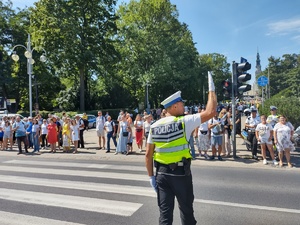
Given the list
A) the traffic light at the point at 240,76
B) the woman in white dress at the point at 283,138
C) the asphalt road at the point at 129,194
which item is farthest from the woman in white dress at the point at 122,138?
the woman in white dress at the point at 283,138

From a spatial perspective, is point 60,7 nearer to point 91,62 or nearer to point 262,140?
point 91,62

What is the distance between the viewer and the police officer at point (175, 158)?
3.17m

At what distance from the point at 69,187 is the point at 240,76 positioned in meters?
7.11

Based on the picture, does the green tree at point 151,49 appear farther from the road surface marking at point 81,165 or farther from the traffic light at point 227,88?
the road surface marking at point 81,165

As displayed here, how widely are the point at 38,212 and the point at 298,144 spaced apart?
10.7 m

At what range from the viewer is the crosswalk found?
5.12m

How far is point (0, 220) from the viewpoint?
4.77m

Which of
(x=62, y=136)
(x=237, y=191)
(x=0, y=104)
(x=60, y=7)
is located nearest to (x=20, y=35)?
(x=60, y=7)

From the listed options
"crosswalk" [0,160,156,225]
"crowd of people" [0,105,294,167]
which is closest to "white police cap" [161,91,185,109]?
"crosswalk" [0,160,156,225]

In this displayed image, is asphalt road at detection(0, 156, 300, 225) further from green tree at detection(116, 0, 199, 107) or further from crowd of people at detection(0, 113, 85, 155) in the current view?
green tree at detection(116, 0, 199, 107)

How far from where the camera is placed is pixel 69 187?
6.72m

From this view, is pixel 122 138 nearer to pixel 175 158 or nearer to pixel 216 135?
pixel 216 135

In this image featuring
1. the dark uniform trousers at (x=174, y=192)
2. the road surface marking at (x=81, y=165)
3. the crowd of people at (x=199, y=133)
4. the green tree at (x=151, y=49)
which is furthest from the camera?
the green tree at (x=151, y=49)

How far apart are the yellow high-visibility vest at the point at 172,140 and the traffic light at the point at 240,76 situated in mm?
7566
